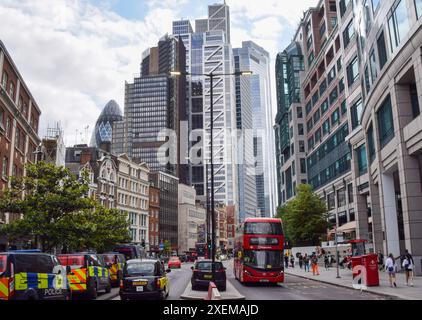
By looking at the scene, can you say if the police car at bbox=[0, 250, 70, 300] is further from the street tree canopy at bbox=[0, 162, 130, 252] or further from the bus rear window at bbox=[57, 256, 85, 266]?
the street tree canopy at bbox=[0, 162, 130, 252]

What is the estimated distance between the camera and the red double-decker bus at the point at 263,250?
90.1 ft

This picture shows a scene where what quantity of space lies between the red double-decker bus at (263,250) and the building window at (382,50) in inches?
648

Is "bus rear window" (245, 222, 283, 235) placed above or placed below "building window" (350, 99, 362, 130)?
below

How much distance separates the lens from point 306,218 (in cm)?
6406

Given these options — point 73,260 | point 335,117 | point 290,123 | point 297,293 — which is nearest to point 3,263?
point 73,260

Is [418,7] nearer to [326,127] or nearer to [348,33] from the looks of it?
[348,33]

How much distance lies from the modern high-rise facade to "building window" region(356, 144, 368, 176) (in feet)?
0.38

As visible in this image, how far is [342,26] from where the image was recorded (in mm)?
61469

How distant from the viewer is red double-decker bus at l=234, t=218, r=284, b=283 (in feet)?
90.1

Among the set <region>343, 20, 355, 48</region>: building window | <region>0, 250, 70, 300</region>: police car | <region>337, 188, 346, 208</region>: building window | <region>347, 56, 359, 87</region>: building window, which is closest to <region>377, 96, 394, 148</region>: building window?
<region>347, 56, 359, 87</region>: building window

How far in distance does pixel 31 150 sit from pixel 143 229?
53.1 meters

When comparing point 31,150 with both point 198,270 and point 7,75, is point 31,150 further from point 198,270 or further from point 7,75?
point 198,270

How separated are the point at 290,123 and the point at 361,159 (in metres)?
45.5

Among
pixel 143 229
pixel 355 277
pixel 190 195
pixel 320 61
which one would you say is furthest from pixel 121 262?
pixel 190 195
